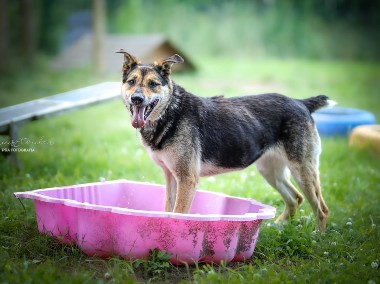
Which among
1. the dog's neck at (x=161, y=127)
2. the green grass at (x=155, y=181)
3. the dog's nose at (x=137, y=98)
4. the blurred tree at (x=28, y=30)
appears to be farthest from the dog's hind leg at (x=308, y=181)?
the blurred tree at (x=28, y=30)

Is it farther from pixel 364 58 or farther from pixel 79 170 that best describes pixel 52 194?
pixel 364 58

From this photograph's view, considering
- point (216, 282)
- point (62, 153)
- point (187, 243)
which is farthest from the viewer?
point (62, 153)

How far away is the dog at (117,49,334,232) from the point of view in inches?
180

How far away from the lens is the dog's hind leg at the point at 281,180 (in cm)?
542

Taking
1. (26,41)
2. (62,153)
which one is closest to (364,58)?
(26,41)

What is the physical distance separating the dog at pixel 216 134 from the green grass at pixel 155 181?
382mm

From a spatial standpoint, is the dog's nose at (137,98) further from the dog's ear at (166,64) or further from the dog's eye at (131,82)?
the dog's ear at (166,64)

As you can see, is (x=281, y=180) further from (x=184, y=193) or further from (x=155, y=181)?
(x=155, y=181)

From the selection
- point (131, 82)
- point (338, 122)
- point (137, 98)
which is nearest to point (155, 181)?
point (131, 82)

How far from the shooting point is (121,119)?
36.7 ft

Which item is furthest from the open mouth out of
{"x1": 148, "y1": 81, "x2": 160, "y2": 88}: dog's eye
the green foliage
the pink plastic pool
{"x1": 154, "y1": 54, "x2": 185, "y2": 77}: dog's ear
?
the green foliage

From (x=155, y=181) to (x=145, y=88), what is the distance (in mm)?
2310

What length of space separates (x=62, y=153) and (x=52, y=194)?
3073mm

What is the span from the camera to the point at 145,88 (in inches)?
177
